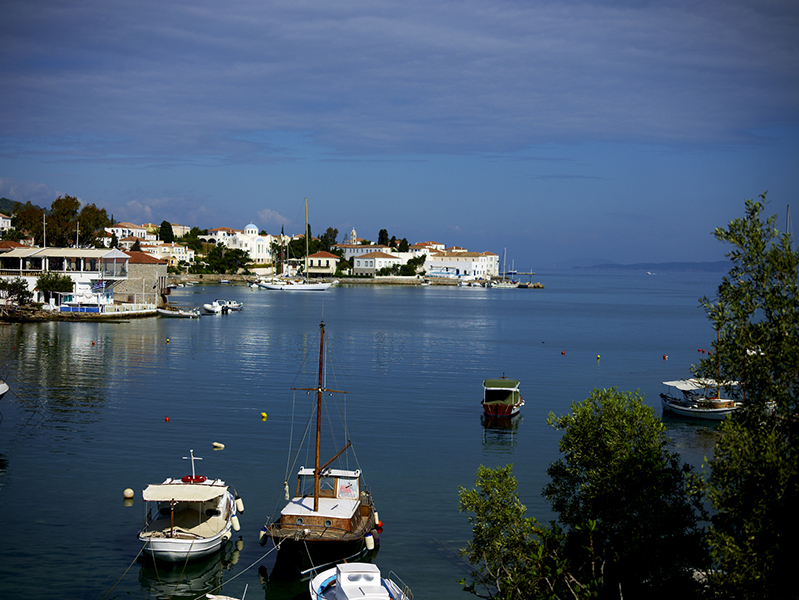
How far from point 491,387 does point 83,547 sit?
19271mm

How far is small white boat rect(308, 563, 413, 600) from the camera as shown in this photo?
13330 mm

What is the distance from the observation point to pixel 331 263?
182 m

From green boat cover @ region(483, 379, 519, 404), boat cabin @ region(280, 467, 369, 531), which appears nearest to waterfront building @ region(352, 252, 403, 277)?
green boat cover @ region(483, 379, 519, 404)

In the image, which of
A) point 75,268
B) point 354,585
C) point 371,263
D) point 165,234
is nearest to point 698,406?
point 354,585

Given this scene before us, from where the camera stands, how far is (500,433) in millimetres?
28875

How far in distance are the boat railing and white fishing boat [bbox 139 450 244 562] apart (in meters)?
4.05

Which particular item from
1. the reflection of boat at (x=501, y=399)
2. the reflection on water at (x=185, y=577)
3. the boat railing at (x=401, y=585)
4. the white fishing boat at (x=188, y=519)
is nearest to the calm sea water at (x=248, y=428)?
the reflection on water at (x=185, y=577)

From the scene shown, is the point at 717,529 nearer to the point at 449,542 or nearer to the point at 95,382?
the point at 449,542

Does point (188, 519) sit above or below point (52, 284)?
below

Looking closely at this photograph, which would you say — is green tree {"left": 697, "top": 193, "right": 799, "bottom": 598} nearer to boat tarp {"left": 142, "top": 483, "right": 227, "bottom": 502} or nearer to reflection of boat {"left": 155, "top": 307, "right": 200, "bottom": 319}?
boat tarp {"left": 142, "top": 483, "right": 227, "bottom": 502}

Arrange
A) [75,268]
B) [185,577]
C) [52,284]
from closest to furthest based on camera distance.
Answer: [185,577]
[52,284]
[75,268]

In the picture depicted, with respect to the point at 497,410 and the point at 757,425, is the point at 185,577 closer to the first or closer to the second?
the point at 757,425

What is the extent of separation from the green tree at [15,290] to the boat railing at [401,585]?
63.8 metres

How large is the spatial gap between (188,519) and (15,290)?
198 ft
